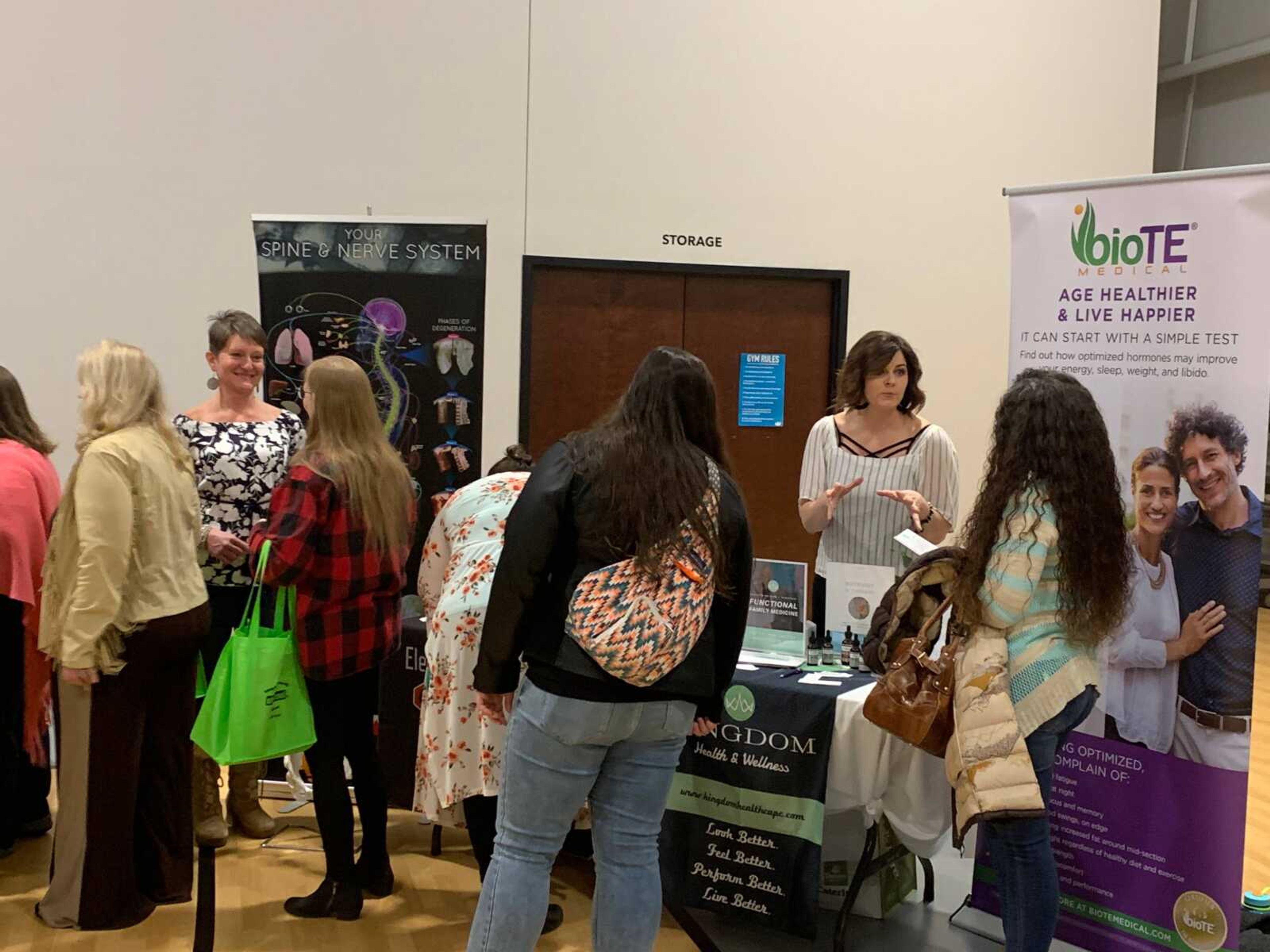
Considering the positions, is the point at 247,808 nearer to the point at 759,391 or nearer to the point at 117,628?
the point at 117,628

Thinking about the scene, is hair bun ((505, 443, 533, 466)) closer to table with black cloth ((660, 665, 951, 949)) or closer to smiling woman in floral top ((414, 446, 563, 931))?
smiling woman in floral top ((414, 446, 563, 931))

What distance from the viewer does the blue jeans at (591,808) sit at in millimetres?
2014

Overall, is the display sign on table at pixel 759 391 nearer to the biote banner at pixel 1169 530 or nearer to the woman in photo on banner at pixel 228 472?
the woman in photo on banner at pixel 228 472

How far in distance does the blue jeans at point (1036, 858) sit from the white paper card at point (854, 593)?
1.90 feet

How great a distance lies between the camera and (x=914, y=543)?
263cm

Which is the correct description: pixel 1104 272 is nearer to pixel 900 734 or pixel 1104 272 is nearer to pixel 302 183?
pixel 900 734

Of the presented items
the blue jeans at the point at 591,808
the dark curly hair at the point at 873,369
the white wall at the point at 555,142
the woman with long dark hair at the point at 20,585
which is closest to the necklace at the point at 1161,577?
the dark curly hair at the point at 873,369

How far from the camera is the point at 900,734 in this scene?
2.40 metres

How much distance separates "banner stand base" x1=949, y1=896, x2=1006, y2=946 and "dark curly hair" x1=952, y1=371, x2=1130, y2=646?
100cm

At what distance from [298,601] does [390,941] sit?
34.0 inches

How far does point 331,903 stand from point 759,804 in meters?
1.13

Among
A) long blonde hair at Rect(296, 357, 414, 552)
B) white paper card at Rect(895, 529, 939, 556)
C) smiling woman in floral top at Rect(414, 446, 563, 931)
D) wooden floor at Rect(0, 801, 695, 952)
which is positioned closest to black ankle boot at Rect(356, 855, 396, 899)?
wooden floor at Rect(0, 801, 695, 952)

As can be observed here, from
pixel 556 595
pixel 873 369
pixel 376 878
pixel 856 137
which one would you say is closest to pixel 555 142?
pixel 856 137

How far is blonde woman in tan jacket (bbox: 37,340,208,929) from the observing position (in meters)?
2.58
